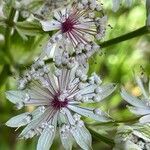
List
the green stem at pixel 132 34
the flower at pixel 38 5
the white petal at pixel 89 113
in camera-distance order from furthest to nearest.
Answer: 1. the green stem at pixel 132 34
2. the white petal at pixel 89 113
3. the flower at pixel 38 5

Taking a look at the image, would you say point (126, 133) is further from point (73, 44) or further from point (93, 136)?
point (73, 44)

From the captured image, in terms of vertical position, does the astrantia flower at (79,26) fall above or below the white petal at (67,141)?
above

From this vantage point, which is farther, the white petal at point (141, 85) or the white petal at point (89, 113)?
the white petal at point (141, 85)

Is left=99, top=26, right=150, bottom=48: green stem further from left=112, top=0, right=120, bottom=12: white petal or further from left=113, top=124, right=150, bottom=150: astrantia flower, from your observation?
left=113, top=124, right=150, bottom=150: astrantia flower

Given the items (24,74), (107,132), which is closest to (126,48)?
(107,132)

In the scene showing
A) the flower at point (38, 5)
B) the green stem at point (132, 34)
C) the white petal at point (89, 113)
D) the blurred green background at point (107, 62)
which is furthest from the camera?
the blurred green background at point (107, 62)

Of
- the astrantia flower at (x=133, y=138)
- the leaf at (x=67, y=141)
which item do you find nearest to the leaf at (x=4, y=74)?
the leaf at (x=67, y=141)

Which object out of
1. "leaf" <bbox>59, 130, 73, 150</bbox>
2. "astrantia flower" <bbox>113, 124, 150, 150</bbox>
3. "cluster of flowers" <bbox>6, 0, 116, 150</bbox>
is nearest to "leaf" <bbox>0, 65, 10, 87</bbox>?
"cluster of flowers" <bbox>6, 0, 116, 150</bbox>

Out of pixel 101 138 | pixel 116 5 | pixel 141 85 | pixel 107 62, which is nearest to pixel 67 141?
pixel 101 138

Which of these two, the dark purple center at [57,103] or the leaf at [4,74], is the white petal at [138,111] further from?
the leaf at [4,74]
